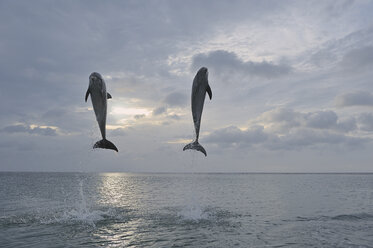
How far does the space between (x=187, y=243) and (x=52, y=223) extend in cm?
1380

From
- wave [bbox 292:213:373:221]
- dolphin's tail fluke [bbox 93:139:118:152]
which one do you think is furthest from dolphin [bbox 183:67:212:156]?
wave [bbox 292:213:373:221]

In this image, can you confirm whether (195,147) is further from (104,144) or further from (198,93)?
(104,144)

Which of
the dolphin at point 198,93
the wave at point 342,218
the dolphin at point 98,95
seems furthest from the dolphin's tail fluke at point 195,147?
the wave at point 342,218

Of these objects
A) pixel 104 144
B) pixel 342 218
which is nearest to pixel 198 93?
pixel 104 144

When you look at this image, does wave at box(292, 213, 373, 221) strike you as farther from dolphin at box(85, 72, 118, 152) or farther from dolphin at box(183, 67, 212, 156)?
dolphin at box(85, 72, 118, 152)

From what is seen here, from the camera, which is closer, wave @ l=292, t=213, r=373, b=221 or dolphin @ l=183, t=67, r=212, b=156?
dolphin @ l=183, t=67, r=212, b=156

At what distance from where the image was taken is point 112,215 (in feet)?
103

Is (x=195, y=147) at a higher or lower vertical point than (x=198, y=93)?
lower

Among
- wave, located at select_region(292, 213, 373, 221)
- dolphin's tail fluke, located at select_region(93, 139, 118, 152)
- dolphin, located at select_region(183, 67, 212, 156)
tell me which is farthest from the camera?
wave, located at select_region(292, 213, 373, 221)

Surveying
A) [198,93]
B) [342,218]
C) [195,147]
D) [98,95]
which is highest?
[198,93]

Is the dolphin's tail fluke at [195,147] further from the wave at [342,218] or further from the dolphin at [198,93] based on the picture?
the wave at [342,218]

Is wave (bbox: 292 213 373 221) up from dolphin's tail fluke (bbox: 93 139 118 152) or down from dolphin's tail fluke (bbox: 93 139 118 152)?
down

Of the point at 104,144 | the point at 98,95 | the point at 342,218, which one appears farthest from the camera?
the point at 342,218

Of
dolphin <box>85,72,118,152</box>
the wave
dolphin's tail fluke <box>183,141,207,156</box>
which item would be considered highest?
dolphin <box>85,72,118,152</box>
